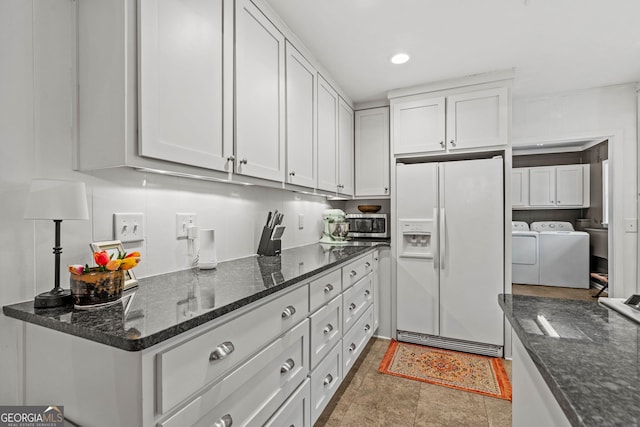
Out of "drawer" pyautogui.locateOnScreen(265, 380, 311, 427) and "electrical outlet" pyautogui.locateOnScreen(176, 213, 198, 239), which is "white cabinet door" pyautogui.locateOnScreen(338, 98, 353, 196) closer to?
"electrical outlet" pyautogui.locateOnScreen(176, 213, 198, 239)

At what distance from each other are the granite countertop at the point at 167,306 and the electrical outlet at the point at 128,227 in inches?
7.5

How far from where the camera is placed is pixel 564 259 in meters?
5.08

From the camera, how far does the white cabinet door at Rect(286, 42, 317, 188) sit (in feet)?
6.57

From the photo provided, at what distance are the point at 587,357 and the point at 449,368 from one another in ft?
6.86

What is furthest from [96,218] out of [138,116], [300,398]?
[300,398]

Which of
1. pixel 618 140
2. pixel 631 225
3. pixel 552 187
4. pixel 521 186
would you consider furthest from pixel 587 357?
pixel 552 187

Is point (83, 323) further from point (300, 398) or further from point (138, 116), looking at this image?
point (300, 398)

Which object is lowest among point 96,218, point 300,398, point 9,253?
point 300,398

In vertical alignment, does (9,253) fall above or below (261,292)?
above

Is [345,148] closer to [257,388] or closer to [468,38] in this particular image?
[468,38]

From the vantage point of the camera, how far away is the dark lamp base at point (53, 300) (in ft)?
3.01

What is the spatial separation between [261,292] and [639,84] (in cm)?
400

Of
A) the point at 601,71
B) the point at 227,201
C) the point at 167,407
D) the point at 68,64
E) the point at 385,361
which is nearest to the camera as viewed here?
the point at 167,407

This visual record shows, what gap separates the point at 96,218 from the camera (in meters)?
1.19
